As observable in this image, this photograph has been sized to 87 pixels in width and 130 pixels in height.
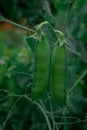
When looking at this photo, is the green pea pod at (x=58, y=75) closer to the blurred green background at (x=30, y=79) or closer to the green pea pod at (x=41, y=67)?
the green pea pod at (x=41, y=67)

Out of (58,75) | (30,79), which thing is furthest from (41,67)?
(30,79)

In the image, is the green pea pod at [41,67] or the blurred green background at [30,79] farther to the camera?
the blurred green background at [30,79]

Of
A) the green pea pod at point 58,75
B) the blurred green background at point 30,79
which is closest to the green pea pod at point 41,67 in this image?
the green pea pod at point 58,75

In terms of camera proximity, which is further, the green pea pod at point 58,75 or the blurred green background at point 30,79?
the blurred green background at point 30,79

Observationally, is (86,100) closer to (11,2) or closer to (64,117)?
(64,117)

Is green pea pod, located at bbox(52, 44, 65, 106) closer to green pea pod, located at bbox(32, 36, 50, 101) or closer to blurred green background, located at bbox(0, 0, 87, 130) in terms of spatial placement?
green pea pod, located at bbox(32, 36, 50, 101)

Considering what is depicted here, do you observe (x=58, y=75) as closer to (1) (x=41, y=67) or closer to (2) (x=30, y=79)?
(1) (x=41, y=67)
